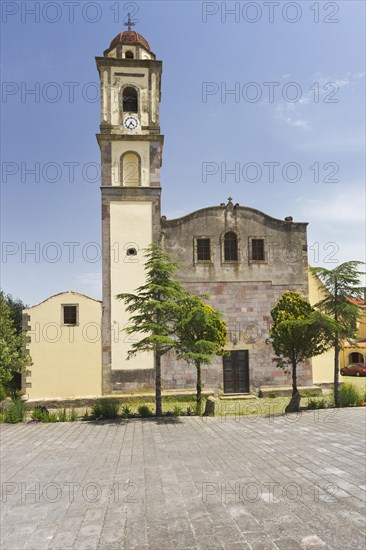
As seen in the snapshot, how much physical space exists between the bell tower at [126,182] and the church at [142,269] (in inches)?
2.1

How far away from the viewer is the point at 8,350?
17.2 metres

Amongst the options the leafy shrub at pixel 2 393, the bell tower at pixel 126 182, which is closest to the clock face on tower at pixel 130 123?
the bell tower at pixel 126 182

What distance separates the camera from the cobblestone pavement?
534cm

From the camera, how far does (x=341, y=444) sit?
33.9ft

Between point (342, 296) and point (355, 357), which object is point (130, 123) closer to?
point (342, 296)

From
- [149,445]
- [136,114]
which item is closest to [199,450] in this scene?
[149,445]

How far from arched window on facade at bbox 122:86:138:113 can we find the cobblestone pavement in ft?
57.1

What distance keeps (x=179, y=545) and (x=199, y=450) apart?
4.98 meters

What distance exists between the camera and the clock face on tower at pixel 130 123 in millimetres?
22188

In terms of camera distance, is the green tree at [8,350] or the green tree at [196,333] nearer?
the green tree at [196,333]

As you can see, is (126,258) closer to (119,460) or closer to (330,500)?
(119,460)

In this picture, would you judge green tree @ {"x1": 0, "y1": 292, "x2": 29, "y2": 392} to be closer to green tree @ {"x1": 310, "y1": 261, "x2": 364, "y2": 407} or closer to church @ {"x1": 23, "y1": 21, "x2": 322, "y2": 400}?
church @ {"x1": 23, "y1": 21, "x2": 322, "y2": 400}

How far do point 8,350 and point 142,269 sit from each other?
7.47 meters

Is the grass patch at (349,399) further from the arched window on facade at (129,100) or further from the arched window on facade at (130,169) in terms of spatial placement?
the arched window on facade at (129,100)
